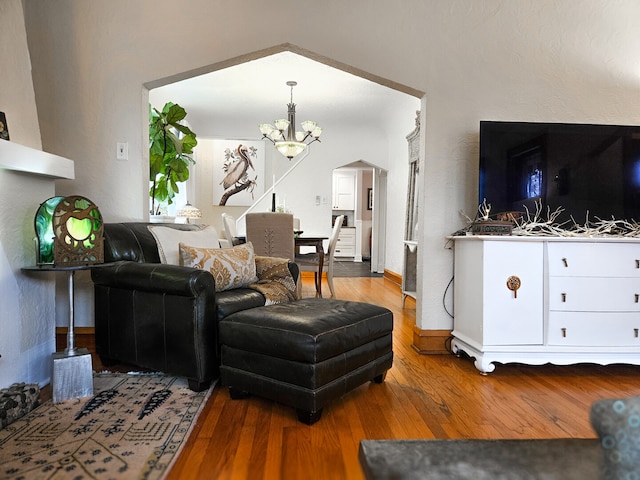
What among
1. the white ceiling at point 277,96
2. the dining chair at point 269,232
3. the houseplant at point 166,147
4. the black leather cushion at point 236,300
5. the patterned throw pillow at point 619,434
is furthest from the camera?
the white ceiling at point 277,96

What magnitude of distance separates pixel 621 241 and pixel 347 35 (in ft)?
7.36

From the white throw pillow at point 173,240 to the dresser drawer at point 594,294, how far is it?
226 cm

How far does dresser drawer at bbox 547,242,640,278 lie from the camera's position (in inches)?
98.6

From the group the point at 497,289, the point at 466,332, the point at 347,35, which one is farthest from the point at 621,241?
the point at 347,35

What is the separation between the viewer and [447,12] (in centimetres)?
288

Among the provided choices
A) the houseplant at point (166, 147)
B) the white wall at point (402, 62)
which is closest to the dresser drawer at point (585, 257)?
the white wall at point (402, 62)

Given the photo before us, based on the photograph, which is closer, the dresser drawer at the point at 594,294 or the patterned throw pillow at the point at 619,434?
the patterned throw pillow at the point at 619,434

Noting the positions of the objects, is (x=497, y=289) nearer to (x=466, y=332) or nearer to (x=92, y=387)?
(x=466, y=332)

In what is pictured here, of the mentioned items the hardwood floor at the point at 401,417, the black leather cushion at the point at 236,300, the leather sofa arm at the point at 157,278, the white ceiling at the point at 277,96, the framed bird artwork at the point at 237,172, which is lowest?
the hardwood floor at the point at 401,417

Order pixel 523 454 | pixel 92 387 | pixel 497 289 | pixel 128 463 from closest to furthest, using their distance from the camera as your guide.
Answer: pixel 523 454
pixel 128 463
pixel 92 387
pixel 497 289

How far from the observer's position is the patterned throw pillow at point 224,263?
237 centimetres

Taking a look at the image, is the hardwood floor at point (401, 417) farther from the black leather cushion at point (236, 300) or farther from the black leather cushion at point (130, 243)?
the black leather cushion at point (130, 243)

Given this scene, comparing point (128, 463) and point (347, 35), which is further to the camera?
point (347, 35)

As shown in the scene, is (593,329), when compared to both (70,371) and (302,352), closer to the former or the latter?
(302,352)
